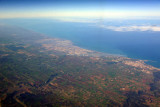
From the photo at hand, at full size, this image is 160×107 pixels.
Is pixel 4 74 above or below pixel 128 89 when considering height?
above

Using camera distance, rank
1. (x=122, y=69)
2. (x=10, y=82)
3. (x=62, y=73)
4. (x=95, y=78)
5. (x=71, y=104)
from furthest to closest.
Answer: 1. (x=122, y=69)
2. (x=62, y=73)
3. (x=95, y=78)
4. (x=10, y=82)
5. (x=71, y=104)

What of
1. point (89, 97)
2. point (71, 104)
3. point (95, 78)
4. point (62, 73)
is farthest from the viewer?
point (62, 73)

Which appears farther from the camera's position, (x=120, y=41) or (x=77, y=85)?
(x=120, y=41)

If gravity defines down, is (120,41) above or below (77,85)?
above

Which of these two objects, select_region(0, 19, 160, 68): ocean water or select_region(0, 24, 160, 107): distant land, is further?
select_region(0, 19, 160, 68): ocean water

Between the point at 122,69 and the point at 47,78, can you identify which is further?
the point at 122,69

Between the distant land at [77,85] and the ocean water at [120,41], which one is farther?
the ocean water at [120,41]

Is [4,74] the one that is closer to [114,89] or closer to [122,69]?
[114,89]

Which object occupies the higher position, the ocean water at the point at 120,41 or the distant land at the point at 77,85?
the ocean water at the point at 120,41

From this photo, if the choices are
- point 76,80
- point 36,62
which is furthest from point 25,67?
point 76,80

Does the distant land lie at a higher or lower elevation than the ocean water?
lower
